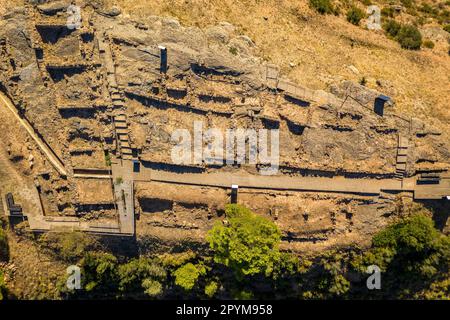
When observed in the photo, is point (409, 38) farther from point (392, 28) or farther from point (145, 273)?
point (145, 273)

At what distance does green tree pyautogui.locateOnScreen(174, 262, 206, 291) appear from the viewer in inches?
1548

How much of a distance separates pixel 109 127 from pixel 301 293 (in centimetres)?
2764

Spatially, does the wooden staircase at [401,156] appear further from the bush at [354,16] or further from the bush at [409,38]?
the bush at [354,16]

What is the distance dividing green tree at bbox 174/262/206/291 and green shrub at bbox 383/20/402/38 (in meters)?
32.8

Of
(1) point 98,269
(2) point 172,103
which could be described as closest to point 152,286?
(1) point 98,269

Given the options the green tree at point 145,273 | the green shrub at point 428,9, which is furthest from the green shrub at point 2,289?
the green shrub at point 428,9

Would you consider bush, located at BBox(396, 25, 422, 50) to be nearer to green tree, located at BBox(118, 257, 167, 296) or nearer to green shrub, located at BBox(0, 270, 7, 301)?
green tree, located at BBox(118, 257, 167, 296)

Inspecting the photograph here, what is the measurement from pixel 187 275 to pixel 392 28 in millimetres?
34736

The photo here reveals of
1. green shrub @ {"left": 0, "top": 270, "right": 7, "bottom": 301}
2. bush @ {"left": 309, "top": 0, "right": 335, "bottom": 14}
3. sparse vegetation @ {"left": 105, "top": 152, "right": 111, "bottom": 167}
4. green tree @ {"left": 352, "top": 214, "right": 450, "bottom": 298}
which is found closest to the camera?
green tree @ {"left": 352, "top": 214, "right": 450, "bottom": 298}

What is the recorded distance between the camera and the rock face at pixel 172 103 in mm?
35656

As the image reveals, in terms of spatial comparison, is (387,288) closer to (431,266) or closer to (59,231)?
(431,266)

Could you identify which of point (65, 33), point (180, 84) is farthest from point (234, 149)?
point (65, 33)

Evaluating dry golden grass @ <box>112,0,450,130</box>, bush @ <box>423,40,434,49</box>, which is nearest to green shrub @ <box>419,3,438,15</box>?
bush @ <box>423,40,434,49</box>

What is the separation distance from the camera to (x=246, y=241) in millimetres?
35469
